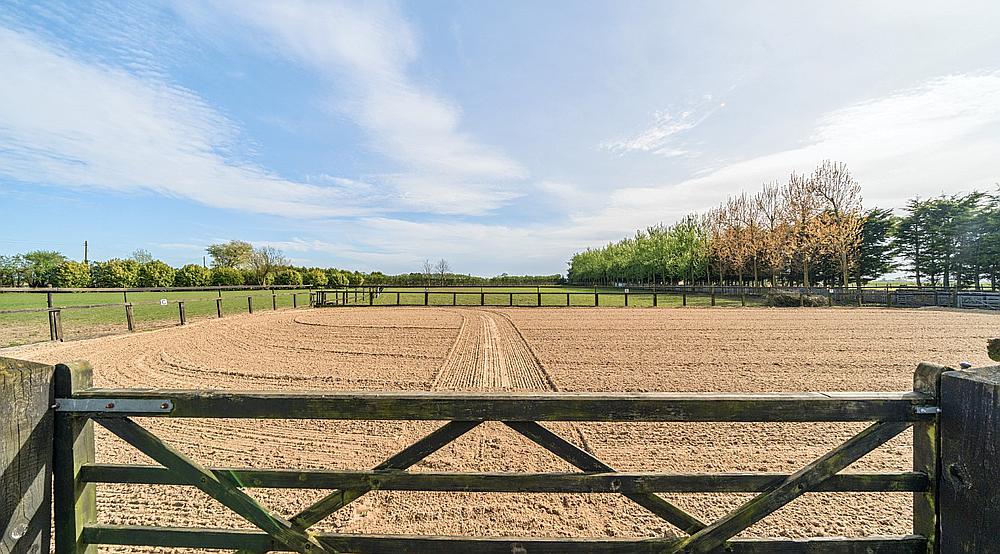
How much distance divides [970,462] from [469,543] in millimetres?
2047

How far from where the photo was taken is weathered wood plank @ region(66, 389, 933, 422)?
1696 millimetres

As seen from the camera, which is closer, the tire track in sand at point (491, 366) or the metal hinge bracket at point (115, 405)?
the metal hinge bracket at point (115, 405)

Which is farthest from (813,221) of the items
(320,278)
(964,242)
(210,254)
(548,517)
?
(210,254)

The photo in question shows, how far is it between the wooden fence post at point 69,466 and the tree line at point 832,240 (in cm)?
4433

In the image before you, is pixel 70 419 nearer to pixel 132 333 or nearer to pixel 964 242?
pixel 132 333

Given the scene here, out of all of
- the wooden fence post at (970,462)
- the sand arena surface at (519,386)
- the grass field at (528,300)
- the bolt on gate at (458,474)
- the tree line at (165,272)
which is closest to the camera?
the wooden fence post at (970,462)

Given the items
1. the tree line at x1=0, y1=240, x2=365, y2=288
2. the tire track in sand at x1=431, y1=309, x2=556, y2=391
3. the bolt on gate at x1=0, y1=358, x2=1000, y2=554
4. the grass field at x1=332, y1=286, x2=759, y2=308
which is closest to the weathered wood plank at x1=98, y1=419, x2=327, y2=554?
the bolt on gate at x1=0, y1=358, x2=1000, y2=554

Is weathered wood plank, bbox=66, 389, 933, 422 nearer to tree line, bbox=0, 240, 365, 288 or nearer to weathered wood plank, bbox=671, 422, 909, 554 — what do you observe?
weathered wood plank, bbox=671, 422, 909, 554

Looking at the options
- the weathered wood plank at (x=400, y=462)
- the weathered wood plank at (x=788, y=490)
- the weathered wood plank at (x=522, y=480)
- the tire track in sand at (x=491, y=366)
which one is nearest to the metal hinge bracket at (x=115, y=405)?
the weathered wood plank at (x=522, y=480)

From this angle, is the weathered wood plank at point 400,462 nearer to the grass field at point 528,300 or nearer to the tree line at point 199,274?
the grass field at point 528,300

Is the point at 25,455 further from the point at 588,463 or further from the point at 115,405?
the point at 588,463

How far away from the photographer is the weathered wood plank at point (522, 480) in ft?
5.66

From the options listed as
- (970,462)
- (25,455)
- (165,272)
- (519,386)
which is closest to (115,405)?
(25,455)

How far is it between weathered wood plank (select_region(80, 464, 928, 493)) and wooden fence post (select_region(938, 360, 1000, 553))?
13 centimetres
